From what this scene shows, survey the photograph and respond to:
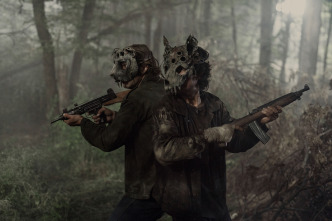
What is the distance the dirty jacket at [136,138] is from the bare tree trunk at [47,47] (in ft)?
22.7

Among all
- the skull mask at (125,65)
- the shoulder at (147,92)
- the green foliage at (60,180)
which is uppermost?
the skull mask at (125,65)

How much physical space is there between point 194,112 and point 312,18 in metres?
15.6

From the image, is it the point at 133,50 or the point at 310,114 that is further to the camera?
the point at 310,114

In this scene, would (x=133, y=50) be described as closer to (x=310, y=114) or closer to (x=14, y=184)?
(x=310, y=114)

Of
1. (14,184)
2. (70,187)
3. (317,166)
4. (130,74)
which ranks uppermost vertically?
(130,74)

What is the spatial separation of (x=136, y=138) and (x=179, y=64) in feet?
2.55

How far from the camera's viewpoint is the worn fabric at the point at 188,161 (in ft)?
7.95

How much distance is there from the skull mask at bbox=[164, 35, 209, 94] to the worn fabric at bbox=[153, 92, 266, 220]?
0.45ft

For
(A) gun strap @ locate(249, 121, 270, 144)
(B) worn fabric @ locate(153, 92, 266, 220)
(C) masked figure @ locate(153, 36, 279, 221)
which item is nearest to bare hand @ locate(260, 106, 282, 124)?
(C) masked figure @ locate(153, 36, 279, 221)

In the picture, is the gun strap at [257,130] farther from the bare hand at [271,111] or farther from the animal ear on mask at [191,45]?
the animal ear on mask at [191,45]

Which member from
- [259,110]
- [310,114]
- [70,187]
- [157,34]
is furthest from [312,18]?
[259,110]

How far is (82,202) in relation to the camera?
575cm

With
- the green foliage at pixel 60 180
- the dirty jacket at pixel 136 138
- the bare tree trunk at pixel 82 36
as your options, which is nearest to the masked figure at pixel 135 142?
the dirty jacket at pixel 136 138

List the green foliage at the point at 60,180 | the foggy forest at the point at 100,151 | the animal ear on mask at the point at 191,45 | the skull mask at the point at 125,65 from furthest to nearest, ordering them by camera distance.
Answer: the green foliage at the point at 60,180, the foggy forest at the point at 100,151, the skull mask at the point at 125,65, the animal ear on mask at the point at 191,45
